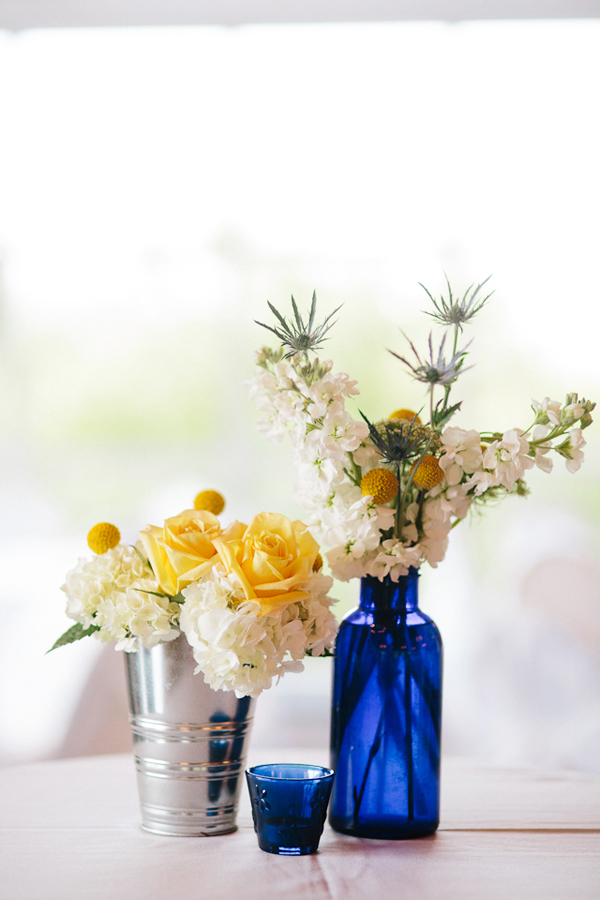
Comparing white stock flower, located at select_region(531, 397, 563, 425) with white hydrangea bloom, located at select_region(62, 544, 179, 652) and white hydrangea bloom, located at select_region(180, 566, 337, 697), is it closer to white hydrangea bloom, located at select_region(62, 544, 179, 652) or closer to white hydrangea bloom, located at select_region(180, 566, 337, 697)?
white hydrangea bloom, located at select_region(180, 566, 337, 697)

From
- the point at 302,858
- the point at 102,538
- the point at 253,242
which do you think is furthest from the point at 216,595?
the point at 253,242

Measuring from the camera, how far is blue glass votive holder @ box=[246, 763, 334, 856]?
86 centimetres

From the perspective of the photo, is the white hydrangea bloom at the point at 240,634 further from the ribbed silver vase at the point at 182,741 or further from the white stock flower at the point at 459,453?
the white stock flower at the point at 459,453

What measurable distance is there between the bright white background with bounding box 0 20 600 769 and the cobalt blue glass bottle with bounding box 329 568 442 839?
2366 mm

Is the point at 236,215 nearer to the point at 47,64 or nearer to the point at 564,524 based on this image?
the point at 47,64

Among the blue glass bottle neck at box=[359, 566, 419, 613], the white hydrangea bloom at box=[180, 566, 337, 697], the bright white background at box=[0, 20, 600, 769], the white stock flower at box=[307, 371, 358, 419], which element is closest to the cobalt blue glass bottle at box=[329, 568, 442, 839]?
the blue glass bottle neck at box=[359, 566, 419, 613]

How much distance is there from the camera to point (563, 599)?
2.25 metres

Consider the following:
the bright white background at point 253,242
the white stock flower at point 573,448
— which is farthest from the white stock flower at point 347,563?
the bright white background at point 253,242

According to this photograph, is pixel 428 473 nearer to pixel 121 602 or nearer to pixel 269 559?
pixel 269 559

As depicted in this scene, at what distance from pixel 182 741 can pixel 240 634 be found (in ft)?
0.59

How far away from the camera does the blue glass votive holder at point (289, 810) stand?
2.81 ft

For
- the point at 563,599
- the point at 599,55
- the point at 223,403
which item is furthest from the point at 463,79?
the point at 563,599

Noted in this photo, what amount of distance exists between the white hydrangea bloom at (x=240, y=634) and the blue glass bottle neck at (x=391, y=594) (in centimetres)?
11

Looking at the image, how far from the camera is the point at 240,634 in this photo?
0.81 meters
